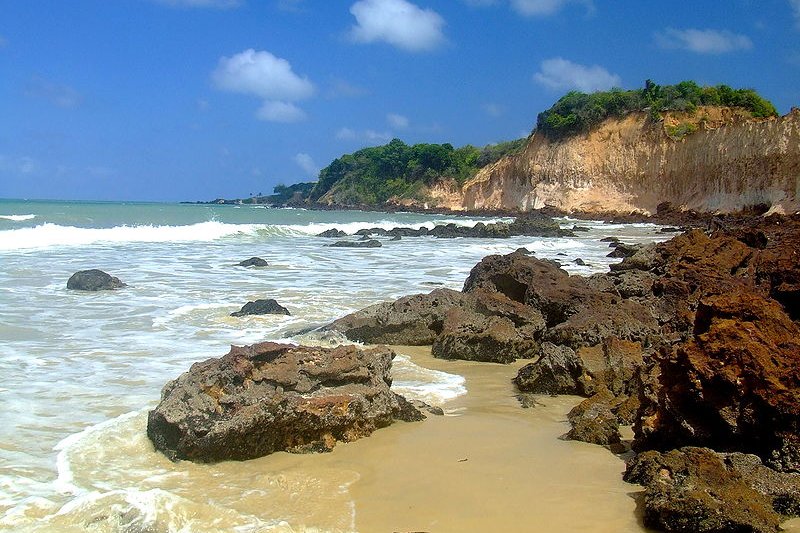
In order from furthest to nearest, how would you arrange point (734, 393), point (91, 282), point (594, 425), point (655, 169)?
point (655, 169) → point (91, 282) → point (594, 425) → point (734, 393)

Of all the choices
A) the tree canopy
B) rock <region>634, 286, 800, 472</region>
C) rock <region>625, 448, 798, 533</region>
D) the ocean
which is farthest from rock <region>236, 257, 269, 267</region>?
the tree canopy

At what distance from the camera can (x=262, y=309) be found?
30.0 ft

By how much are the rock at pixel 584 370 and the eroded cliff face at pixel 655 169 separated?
32.3 m

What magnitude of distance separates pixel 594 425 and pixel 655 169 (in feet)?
157

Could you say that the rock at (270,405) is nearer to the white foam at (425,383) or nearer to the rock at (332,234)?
the white foam at (425,383)

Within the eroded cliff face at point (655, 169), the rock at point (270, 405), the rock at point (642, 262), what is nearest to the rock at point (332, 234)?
the rock at point (642, 262)

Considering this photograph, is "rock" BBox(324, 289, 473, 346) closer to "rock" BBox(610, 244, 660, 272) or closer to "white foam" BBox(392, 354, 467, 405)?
→ "white foam" BBox(392, 354, 467, 405)

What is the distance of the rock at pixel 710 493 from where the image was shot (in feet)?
10.0

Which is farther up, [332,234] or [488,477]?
[332,234]

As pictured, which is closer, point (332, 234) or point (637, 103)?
point (332, 234)

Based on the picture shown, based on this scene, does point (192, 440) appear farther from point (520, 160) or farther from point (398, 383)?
point (520, 160)

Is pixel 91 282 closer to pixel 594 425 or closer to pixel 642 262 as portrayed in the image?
pixel 642 262

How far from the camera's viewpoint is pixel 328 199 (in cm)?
9881

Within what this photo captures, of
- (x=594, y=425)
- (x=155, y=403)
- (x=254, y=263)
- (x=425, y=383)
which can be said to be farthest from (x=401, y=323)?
(x=254, y=263)
